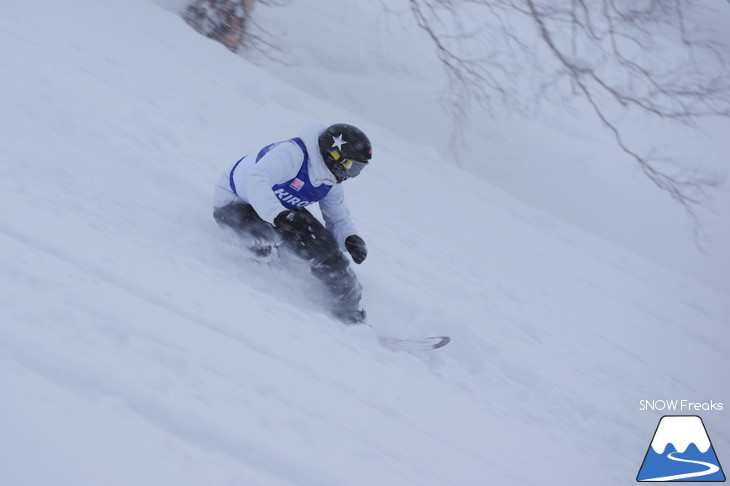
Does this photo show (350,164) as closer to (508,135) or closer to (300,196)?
(300,196)

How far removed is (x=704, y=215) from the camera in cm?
1118

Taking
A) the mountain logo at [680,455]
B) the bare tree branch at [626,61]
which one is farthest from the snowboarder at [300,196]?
the bare tree branch at [626,61]

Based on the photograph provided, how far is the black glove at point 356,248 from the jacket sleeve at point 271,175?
0.59 metres

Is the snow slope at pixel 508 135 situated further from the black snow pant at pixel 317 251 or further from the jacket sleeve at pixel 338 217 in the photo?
the black snow pant at pixel 317 251

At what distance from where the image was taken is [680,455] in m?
4.55

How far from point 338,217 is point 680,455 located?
2.68 meters

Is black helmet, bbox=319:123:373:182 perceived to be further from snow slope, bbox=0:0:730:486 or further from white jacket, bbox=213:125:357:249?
snow slope, bbox=0:0:730:486

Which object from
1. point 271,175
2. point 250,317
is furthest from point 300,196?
point 250,317

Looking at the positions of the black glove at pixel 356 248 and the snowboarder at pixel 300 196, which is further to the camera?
the black glove at pixel 356 248

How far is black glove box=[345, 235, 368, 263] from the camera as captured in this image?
179 inches

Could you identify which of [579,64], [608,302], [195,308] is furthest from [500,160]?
[195,308]

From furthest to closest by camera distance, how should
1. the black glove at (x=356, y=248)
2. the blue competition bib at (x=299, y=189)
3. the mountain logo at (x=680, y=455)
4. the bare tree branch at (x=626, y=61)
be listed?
the bare tree branch at (x=626, y=61)
the black glove at (x=356, y=248)
the blue competition bib at (x=299, y=189)
the mountain logo at (x=680, y=455)

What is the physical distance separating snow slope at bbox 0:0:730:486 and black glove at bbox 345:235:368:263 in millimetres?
357

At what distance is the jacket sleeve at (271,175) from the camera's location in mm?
4082
